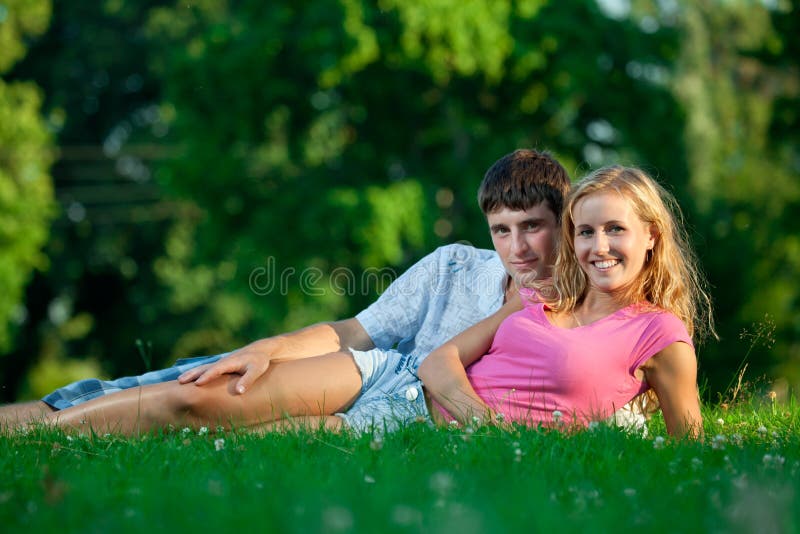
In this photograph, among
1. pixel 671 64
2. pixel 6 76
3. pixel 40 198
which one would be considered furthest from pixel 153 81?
pixel 671 64

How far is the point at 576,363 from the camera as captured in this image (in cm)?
398

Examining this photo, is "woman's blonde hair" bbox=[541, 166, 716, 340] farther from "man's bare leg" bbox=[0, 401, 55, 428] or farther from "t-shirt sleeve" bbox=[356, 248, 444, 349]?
"man's bare leg" bbox=[0, 401, 55, 428]

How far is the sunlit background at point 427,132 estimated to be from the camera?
15727 millimetres

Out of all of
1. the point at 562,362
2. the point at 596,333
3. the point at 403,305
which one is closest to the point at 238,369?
the point at 403,305

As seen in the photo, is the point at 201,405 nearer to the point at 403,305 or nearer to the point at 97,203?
the point at 403,305

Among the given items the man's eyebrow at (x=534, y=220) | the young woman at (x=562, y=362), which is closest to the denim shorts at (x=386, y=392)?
the young woman at (x=562, y=362)

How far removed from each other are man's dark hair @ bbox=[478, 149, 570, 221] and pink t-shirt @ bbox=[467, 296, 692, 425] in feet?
2.07

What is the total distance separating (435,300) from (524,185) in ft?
2.71

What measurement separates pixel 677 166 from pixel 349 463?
1501cm

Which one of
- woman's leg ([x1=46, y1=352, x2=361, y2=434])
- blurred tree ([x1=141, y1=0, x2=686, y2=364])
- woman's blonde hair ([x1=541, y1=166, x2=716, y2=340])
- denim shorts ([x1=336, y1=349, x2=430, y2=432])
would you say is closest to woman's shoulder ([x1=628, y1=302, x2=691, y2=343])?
Result: woman's blonde hair ([x1=541, y1=166, x2=716, y2=340])

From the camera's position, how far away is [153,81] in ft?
82.4

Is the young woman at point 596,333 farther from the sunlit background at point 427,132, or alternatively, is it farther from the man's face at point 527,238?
the sunlit background at point 427,132

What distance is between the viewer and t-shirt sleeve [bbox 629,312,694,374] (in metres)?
3.91

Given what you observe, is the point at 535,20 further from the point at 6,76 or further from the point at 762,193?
the point at 6,76
